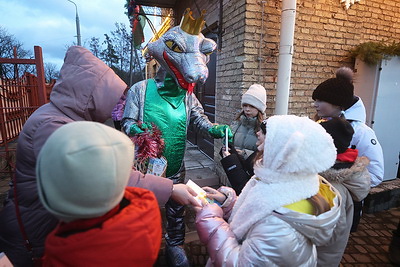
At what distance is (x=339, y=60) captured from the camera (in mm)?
4203

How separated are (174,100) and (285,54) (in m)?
2.19

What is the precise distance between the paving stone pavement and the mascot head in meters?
1.95

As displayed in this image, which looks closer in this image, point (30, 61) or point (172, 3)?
point (30, 61)

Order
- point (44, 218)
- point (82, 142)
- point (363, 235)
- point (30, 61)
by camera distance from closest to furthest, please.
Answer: point (82, 142) < point (44, 218) < point (363, 235) < point (30, 61)

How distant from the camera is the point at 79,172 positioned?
27.3 inches

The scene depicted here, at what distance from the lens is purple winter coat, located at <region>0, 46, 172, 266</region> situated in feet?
3.76

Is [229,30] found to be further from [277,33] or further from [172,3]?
[172,3]

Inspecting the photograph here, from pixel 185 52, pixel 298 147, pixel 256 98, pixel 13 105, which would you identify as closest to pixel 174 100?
pixel 185 52

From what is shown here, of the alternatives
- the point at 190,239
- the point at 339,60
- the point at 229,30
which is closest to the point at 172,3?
the point at 229,30

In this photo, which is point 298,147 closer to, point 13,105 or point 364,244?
point 364,244

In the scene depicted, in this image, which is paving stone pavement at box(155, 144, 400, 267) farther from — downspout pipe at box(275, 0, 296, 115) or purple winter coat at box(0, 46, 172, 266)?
downspout pipe at box(275, 0, 296, 115)

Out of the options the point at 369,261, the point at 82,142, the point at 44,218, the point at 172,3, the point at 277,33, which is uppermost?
the point at 172,3

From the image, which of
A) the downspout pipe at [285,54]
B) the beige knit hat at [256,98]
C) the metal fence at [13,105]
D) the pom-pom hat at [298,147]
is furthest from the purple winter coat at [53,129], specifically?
the metal fence at [13,105]

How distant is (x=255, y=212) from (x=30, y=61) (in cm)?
404
